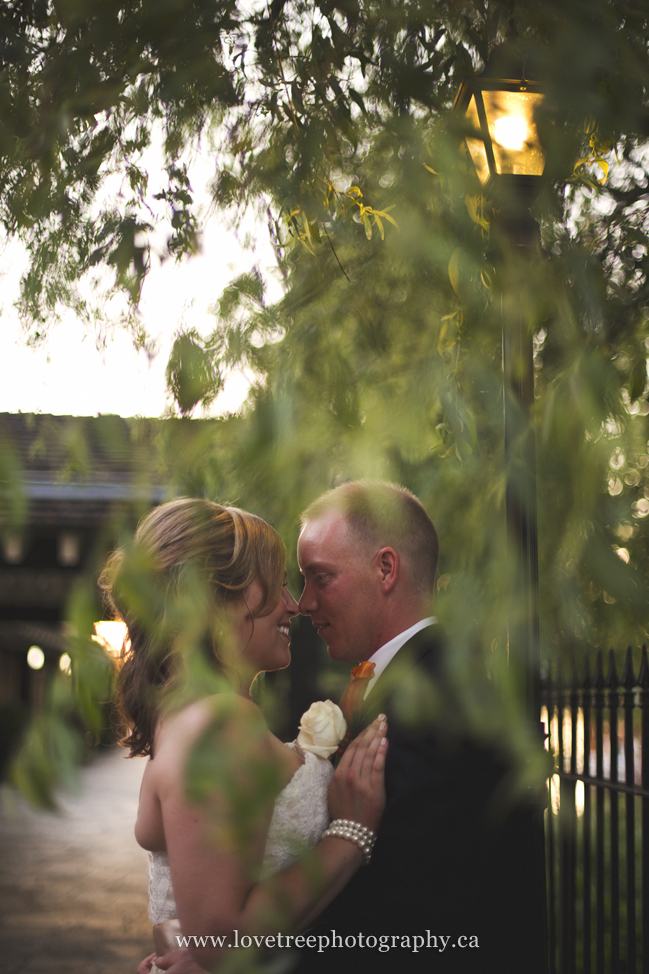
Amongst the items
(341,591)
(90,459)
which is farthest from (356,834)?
(90,459)

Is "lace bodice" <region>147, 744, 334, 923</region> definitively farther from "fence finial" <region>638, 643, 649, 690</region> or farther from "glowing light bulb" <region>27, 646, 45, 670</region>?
"fence finial" <region>638, 643, 649, 690</region>

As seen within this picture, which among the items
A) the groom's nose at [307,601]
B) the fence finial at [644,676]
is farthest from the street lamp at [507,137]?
the fence finial at [644,676]

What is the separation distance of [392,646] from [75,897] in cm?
656

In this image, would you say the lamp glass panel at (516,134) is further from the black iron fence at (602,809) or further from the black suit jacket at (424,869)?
the black iron fence at (602,809)

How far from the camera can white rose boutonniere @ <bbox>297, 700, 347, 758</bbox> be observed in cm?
179

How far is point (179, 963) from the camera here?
1539 millimetres

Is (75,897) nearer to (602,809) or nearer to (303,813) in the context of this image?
(602,809)

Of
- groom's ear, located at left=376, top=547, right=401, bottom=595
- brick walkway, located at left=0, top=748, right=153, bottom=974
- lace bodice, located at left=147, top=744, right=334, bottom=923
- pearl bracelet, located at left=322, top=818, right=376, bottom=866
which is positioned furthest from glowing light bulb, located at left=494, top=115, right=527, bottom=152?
brick walkway, located at left=0, top=748, right=153, bottom=974

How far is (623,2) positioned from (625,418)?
726 millimetres

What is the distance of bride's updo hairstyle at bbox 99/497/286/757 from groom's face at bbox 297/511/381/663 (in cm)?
18

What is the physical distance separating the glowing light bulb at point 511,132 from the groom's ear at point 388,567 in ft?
3.57

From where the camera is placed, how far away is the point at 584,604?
1247mm

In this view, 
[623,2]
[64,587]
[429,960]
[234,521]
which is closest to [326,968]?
[429,960]

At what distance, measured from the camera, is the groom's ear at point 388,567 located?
2.02 meters
